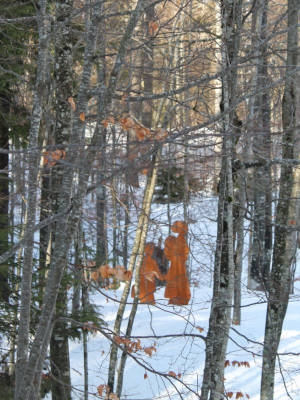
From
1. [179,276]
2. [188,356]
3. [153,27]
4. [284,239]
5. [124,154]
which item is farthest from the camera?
[188,356]

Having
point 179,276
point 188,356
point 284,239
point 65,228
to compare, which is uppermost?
point 284,239

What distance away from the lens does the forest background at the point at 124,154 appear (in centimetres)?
345

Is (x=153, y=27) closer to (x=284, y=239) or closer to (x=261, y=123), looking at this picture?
(x=261, y=123)

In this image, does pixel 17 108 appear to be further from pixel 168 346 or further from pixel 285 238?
pixel 168 346

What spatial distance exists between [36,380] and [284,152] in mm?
5107

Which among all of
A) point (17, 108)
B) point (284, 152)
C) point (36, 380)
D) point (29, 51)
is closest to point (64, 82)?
point (29, 51)

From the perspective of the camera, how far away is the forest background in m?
3.45

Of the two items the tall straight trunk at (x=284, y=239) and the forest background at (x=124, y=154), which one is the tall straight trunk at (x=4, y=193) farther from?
the tall straight trunk at (x=284, y=239)

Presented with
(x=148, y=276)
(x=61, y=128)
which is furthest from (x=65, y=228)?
(x=61, y=128)

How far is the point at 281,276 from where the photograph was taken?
7.73m

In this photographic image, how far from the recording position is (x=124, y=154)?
248 cm

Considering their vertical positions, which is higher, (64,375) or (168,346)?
(168,346)

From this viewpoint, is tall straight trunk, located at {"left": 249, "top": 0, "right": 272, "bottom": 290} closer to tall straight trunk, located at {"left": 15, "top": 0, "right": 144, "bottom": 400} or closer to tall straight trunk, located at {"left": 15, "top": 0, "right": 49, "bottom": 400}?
tall straight trunk, located at {"left": 15, "top": 0, "right": 144, "bottom": 400}

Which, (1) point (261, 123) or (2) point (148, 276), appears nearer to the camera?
(2) point (148, 276)
